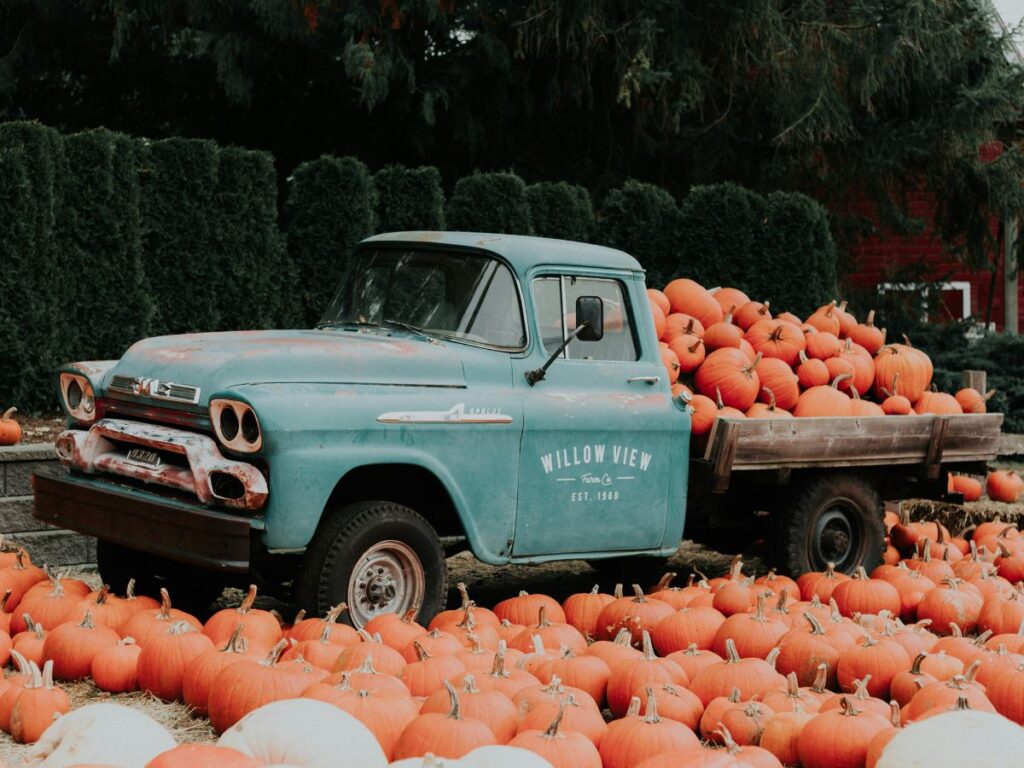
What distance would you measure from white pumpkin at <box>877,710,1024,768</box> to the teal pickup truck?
2599 millimetres

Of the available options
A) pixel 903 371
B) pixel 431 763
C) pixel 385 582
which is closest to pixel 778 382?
pixel 903 371

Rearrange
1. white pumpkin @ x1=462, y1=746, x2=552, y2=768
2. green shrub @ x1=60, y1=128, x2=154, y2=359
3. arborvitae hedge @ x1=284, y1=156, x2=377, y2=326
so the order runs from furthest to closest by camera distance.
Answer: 1. arborvitae hedge @ x1=284, y1=156, x2=377, y2=326
2. green shrub @ x1=60, y1=128, x2=154, y2=359
3. white pumpkin @ x1=462, y1=746, x2=552, y2=768

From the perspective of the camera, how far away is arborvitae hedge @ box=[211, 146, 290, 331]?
1022cm

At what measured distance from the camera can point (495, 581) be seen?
7.71 metres

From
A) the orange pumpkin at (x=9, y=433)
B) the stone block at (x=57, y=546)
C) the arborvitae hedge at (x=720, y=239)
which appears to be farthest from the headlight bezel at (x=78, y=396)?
the arborvitae hedge at (x=720, y=239)

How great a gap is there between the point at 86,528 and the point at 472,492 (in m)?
1.66

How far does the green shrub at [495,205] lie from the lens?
1177 cm

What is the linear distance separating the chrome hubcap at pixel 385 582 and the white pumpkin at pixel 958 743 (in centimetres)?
258

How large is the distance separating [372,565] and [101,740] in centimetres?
247

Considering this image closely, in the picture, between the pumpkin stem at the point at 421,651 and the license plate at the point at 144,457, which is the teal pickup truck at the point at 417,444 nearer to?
the license plate at the point at 144,457

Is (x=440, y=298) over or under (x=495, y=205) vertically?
under

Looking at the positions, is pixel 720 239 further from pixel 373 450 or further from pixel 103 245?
pixel 373 450

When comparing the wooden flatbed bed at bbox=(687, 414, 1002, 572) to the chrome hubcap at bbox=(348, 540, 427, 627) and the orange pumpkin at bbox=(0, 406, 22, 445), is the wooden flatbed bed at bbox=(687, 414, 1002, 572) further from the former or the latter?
Answer: the orange pumpkin at bbox=(0, 406, 22, 445)

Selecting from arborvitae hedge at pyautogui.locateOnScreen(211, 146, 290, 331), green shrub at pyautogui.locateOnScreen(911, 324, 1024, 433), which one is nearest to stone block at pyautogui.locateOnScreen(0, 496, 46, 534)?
arborvitae hedge at pyautogui.locateOnScreen(211, 146, 290, 331)
